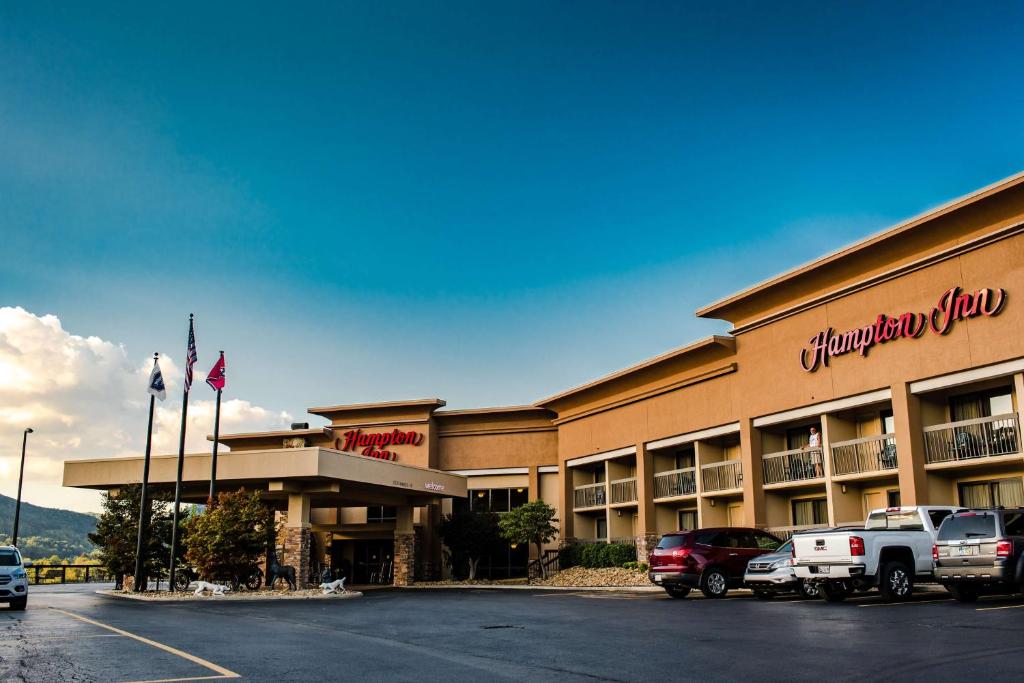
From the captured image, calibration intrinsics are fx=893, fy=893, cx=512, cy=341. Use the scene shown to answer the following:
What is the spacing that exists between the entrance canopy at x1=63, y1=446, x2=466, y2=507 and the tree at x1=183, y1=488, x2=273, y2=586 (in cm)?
252

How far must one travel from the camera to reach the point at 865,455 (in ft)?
94.1

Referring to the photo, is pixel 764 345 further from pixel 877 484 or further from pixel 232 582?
pixel 232 582

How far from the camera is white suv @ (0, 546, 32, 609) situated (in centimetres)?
2169

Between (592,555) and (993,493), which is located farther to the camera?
(592,555)

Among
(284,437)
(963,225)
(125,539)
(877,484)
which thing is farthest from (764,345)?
(284,437)

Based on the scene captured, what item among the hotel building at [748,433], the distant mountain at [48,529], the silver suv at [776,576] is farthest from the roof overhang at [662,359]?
the distant mountain at [48,529]

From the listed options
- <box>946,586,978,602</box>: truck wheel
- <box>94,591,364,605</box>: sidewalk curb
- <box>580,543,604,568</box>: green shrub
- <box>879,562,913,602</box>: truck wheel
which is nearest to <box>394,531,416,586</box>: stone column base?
<box>580,543,604,568</box>: green shrub

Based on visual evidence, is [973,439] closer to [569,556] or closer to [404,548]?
[569,556]

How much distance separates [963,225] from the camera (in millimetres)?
24953

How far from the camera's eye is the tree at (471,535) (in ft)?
143

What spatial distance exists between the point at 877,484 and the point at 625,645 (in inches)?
794

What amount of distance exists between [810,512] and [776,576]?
12.7m

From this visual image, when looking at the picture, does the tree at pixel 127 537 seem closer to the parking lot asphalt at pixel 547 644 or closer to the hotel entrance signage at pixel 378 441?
the hotel entrance signage at pixel 378 441

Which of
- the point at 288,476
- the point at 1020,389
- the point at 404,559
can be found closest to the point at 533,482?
the point at 404,559
